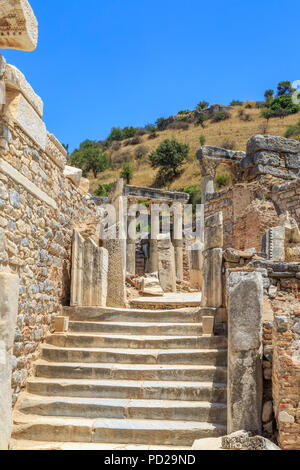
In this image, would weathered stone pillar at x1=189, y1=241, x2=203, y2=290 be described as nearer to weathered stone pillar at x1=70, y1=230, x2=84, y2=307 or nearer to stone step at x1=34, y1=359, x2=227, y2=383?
weathered stone pillar at x1=70, y1=230, x2=84, y2=307

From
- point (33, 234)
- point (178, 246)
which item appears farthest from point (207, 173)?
point (33, 234)

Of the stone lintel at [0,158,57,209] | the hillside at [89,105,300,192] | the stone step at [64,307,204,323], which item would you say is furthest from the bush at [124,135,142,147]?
the stone lintel at [0,158,57,209]

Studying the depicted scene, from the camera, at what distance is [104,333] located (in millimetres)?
7098

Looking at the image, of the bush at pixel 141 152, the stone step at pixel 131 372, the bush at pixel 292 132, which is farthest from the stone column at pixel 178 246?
the bush at pixel 141 152

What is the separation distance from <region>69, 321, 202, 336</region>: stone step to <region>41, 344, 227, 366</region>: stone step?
18.2 inches

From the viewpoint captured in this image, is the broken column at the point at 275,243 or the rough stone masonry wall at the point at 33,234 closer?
the rough stone masonry wall at the point at 33,234

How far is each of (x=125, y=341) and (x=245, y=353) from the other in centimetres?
203

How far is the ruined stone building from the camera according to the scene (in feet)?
16.1

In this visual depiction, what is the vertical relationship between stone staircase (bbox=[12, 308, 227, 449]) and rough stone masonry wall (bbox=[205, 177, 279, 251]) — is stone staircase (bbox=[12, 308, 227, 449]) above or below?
below

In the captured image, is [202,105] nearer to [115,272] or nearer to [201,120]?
[201,120]

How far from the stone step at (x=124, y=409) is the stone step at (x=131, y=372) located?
425 millimetres

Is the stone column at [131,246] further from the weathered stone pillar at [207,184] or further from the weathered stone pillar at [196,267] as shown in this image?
the weathered stone pillar at [196,267]

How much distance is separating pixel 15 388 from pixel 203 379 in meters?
2.41

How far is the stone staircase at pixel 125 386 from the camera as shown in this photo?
525 centimetres
